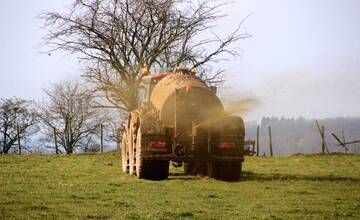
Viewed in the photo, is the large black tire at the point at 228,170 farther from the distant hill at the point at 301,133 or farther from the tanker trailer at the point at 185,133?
the distant hill at the point at 301,133

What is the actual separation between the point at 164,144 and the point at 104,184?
7.92 feet

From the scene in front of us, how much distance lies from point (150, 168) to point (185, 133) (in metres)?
1.58

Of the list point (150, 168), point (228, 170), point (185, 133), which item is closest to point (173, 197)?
point (150, 168)


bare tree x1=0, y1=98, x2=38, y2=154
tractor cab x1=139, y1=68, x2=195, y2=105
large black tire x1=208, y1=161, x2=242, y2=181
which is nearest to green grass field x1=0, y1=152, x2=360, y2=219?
large black tire x1=208, y1=161, x2=242, y2=181

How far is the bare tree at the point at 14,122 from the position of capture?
67188 mm

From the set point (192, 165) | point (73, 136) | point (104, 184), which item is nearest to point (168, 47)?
point (192, 165)

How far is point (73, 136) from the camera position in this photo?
69.9 meters

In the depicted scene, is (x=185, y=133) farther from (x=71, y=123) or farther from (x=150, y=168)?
(x=71, y=123)

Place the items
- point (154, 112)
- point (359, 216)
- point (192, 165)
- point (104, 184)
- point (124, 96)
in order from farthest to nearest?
point (124, 96) → point (192, 165) → point (154, 112) → point (104, 184) → point (359, 216)

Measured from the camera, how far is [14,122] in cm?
6969

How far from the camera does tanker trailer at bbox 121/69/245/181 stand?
17.8 meters

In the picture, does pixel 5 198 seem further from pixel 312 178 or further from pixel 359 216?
pixel 312 178

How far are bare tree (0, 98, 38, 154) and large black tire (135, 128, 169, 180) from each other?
50189 mm

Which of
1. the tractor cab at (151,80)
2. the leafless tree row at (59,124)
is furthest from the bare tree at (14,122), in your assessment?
the tractor cab at (151,80)
